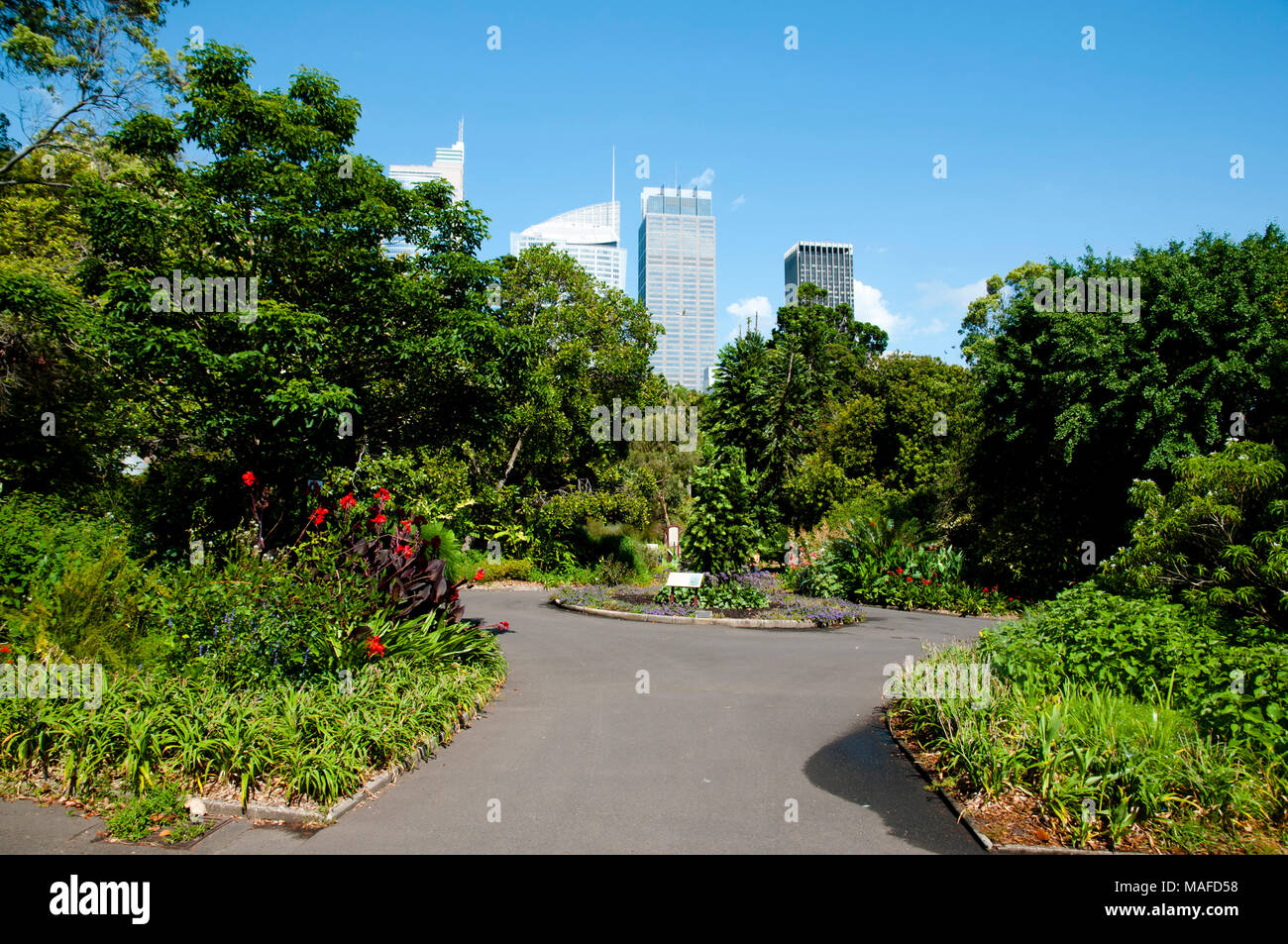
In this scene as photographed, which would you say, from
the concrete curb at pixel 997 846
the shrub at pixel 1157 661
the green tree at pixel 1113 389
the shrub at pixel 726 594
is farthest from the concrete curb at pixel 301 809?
the green tree at pixel 1113 389

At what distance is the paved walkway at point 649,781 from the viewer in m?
4.79

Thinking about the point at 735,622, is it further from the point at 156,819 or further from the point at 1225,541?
the point at 156,819

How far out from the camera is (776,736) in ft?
23.9

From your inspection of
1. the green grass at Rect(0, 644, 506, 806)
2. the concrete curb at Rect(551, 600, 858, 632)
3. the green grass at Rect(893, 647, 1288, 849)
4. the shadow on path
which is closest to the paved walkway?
the shadow on path

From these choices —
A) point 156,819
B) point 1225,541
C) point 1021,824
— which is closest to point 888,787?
point 1021,824

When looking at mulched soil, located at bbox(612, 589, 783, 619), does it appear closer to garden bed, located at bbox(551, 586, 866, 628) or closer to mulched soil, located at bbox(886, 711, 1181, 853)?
garden bed, located at bbox(551, 586, 866, 628)

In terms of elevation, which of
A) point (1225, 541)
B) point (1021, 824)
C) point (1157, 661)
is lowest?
point (1021, 824)

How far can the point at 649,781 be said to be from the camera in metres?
5.95

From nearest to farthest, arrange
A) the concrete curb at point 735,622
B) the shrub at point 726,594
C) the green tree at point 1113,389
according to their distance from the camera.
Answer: the green tree at point 1113,389, the concrete curb at point 735,622, the shrub at point 726,594

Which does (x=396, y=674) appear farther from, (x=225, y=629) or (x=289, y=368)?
(x=289, y=368)

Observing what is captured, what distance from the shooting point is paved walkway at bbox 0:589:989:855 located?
15.7ft

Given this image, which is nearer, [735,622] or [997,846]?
[997,846]

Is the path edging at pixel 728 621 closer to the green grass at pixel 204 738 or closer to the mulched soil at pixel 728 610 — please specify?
the mulched soil at pixel 728 610
